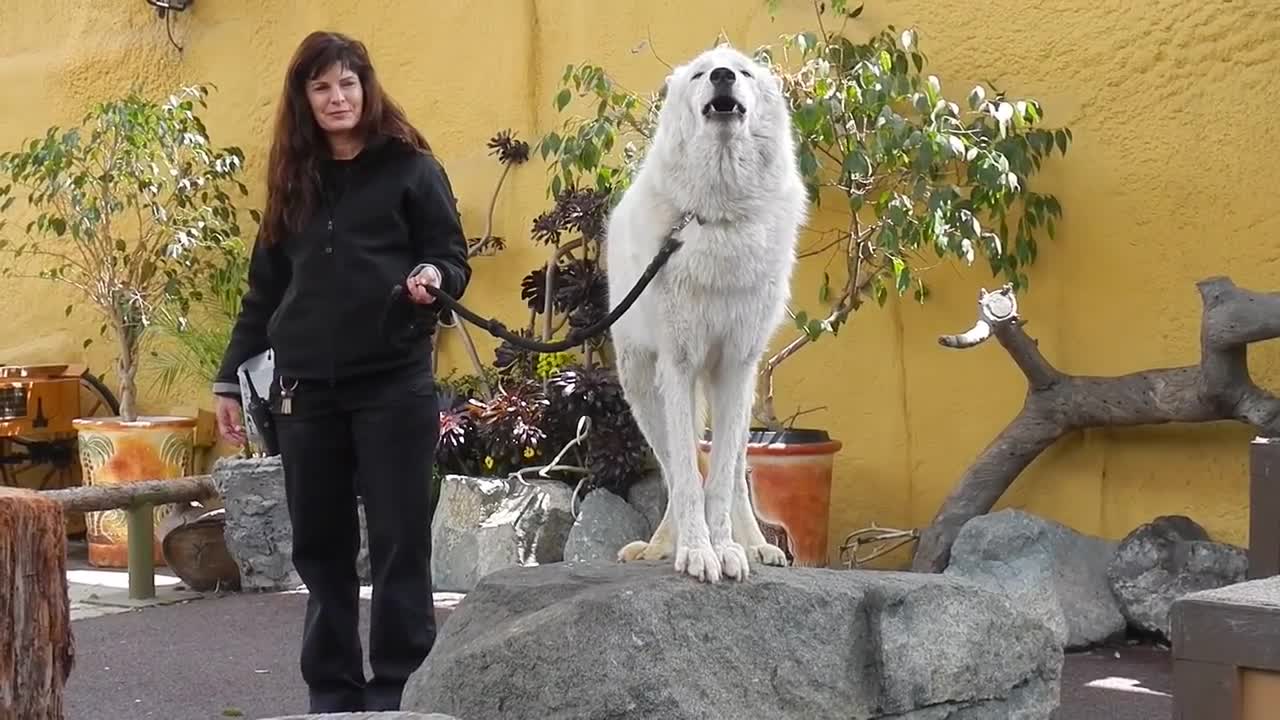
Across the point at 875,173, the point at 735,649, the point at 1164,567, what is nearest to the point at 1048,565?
the point at 1164,567

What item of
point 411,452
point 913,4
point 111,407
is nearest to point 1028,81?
point 913,4

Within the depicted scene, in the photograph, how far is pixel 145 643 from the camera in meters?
6.11

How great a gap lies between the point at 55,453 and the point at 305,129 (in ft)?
19.0

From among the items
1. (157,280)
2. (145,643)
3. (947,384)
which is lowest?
(145,643)

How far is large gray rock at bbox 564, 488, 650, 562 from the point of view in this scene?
6301 millimetres

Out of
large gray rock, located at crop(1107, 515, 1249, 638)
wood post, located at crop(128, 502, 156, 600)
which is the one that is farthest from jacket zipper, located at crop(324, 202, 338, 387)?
wood post, located at crop(128, 502, 156, 600)

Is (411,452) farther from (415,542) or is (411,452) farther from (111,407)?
(111,407)

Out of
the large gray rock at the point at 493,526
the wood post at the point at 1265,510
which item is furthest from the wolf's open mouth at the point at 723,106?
the large gray rock at the point at 493,526

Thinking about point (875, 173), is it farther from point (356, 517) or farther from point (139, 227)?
point (139, 227)

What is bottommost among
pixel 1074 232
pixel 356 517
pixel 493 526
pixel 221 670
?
pixel 221 670

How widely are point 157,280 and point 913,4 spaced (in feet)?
14.6

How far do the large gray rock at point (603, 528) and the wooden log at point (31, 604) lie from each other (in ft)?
11.6

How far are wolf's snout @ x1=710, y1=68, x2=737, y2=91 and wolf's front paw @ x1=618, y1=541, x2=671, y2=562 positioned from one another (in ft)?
3.74

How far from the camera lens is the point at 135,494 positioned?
6.92 meters
